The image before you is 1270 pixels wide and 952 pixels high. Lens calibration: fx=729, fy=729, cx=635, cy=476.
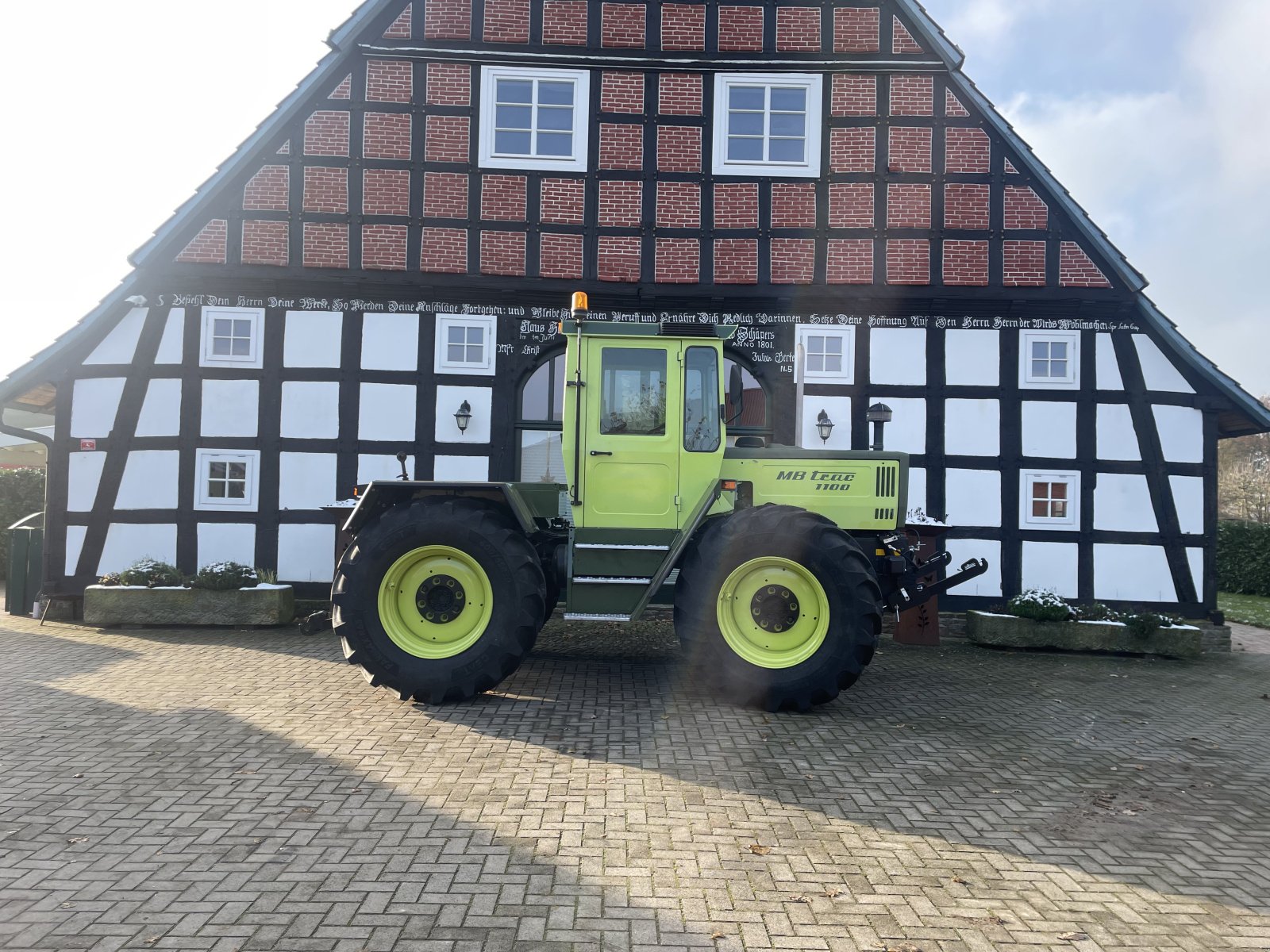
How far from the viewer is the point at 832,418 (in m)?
9.66

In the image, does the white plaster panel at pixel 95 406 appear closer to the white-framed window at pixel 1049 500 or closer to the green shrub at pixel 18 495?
the green shrub at pixel 18 495

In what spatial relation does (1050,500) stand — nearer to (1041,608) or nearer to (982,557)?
(982,557)

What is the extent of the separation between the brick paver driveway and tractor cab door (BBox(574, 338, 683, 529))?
57.3 inches

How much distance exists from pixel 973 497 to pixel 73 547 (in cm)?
1180

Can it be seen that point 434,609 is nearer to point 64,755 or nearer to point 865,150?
point 64,755

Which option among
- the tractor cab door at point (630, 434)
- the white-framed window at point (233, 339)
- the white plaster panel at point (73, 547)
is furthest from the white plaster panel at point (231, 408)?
the tractor cab door at point (630, 434)

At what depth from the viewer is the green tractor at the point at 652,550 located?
5.28 m

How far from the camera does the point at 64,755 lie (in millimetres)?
4305

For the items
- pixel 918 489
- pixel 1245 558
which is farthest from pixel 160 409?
pixel 1245 558

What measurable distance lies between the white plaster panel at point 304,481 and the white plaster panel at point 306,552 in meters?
0.32

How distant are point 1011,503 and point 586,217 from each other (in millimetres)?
6783

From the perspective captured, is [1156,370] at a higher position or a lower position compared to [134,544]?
higher

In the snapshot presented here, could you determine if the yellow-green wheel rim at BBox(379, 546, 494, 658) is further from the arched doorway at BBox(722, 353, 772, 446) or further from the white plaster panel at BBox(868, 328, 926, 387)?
the white plaster panel at BBox(868, 328, 926, 387)

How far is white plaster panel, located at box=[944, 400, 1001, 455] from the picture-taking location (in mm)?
9672
